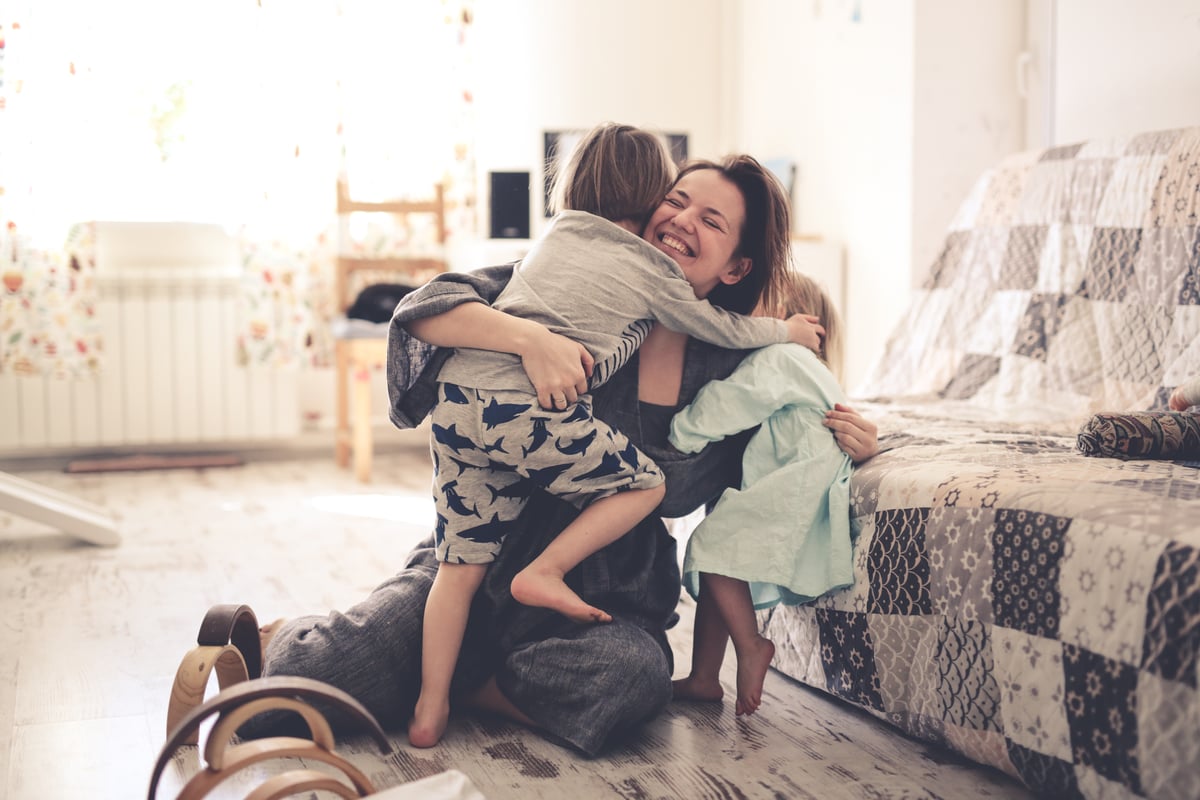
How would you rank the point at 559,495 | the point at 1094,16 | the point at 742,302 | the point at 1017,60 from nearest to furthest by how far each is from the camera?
the point at 559,495 < the point at 742,302 < the point at 1094,16 < the point at 1017,60

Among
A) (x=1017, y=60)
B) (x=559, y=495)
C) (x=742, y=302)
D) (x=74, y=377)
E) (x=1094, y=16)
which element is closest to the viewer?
(x=559, y=495)

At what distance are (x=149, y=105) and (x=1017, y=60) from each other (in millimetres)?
2663

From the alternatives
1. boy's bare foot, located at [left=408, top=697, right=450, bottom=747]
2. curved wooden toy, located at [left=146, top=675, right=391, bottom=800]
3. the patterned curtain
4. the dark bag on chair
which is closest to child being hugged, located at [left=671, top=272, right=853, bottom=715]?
boy's bare foot, located at [left=408, top=697, right=450, bottom=747]

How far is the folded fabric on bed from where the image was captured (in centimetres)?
138

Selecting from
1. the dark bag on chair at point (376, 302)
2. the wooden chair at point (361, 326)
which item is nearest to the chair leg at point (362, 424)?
the wooden chair at point (361, 326)

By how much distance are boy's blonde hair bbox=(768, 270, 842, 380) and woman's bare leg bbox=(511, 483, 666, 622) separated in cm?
45

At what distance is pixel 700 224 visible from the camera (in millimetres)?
1488

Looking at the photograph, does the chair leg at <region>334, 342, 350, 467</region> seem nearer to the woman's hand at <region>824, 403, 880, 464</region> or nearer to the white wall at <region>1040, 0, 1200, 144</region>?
the white wall at <region>1040, 0, 1200, 144</region>

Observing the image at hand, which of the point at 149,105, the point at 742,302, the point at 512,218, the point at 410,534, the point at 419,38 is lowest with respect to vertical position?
the point at 410,534

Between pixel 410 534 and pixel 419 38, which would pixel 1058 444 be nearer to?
pixel 410 534

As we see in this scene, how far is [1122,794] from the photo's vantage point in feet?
3.51

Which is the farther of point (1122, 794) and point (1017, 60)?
point (1017, 60)

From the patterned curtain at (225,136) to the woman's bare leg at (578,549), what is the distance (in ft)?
8.63

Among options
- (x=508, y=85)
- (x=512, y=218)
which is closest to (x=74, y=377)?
(x=512, y=218)
